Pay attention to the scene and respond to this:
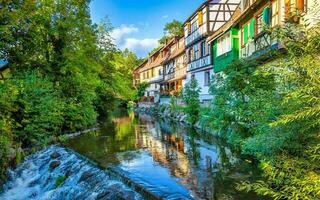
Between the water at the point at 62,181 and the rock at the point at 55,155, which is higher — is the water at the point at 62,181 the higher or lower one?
the lower one

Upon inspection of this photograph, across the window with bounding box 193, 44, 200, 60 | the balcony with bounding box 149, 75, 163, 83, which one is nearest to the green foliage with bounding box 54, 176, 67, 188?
the window with bounding box 193, 44, 200, 60

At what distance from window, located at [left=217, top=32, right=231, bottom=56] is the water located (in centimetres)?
1354

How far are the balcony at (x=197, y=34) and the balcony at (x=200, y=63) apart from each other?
2.13m

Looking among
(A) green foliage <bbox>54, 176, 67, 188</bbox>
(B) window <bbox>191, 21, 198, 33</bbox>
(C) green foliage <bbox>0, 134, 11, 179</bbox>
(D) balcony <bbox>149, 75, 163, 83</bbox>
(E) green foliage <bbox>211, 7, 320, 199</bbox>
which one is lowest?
(A) green foliage <bbox>54, 176, 67, 188</bbox>

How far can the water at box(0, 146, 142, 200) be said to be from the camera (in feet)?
28.0

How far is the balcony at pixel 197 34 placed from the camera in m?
27.9

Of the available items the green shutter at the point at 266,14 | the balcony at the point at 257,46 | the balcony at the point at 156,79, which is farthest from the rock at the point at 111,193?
the balcony at the point at 156,79

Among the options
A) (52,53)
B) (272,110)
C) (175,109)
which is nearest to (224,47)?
(175,109)

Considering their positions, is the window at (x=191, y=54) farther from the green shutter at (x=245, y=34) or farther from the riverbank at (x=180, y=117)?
the green shutter at (x=245, y=34)

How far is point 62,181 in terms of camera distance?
1033cm

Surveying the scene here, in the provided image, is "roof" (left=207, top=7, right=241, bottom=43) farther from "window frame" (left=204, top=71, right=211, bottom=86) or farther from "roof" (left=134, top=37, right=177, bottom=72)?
"roof" (left=134, top=37, right=177, bottom=72)

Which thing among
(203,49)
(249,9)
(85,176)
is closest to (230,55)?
(249,9)

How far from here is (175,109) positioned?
30.0 m

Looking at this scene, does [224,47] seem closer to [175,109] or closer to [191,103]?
[191,103]
